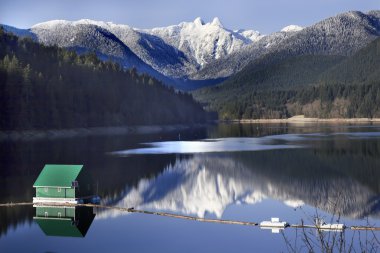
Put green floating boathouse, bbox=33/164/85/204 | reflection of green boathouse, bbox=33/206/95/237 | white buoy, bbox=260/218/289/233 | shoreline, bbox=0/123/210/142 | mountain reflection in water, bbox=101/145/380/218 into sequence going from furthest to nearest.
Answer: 1. shoreline, bbox=0/123/210/142
2. mountain reflection in water, bbox=101/145/380/218
3. green floating boathouse, bbox=33/164/85/204
4. reflection of green boathouse, bbox=33/206/95/237
5. white buoy, bbox=260/218/289/233

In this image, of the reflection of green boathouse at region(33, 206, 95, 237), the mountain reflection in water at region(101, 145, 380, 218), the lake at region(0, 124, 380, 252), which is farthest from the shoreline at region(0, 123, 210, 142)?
the reflection of green boathouse at region(33, 206, 95, 237)

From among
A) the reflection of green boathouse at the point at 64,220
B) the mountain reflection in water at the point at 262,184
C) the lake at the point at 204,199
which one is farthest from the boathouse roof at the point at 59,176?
the mountain reflection in water at the point at 262,184

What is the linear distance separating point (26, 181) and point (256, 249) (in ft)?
129

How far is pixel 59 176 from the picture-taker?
174 ft

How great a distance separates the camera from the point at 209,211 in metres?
49.5

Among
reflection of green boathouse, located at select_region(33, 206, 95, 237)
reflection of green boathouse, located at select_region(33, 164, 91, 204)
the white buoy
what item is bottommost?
reflection of green boathouse, located at select_region(33, 206, 95, 237)

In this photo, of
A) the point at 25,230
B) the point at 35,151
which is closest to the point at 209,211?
the point at 25,230

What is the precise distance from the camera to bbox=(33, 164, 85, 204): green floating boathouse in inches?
2029

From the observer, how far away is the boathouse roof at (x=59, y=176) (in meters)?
52.0

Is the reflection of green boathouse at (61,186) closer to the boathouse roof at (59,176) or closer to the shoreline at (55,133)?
the boathouse roof at (59,176)

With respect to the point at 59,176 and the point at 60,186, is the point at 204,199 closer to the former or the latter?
the point at 60,186

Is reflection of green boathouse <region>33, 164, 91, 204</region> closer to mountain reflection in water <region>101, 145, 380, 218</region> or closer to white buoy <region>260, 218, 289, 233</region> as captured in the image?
mountain reflection in water <region>101, 145, 380, 218</region>

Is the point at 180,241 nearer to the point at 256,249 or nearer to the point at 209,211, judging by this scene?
the point at 256,249

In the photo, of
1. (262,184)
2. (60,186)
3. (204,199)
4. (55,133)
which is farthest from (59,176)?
(55,133)
